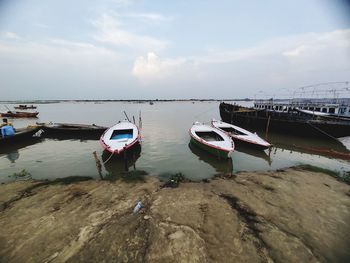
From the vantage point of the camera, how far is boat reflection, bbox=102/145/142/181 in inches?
438

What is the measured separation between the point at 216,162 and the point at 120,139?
8189mm

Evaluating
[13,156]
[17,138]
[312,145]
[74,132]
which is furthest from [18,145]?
[312,145]

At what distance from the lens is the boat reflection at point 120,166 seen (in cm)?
1112

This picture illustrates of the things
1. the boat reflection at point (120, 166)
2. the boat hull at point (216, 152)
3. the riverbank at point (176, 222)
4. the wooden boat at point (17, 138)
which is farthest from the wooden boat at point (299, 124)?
the wooden boat at point (17, 138)

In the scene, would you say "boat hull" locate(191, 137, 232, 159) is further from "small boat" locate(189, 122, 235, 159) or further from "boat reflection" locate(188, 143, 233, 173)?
"boat reflection" locate(188, 143, 233, 173)

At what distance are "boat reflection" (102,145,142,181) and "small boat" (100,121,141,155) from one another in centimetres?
80

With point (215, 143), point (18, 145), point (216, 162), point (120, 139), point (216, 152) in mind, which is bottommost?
point (216, 162)

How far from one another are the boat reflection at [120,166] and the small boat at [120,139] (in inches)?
31.6

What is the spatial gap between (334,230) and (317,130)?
64.9 feet

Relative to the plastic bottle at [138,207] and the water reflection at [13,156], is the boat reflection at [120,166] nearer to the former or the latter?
the plastic bottle at [138,207]

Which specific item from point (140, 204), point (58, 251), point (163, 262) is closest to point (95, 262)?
point (58, 251)

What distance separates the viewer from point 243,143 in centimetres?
1680

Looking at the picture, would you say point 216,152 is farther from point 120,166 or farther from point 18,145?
point 18,145

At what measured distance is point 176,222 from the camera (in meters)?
6.02
